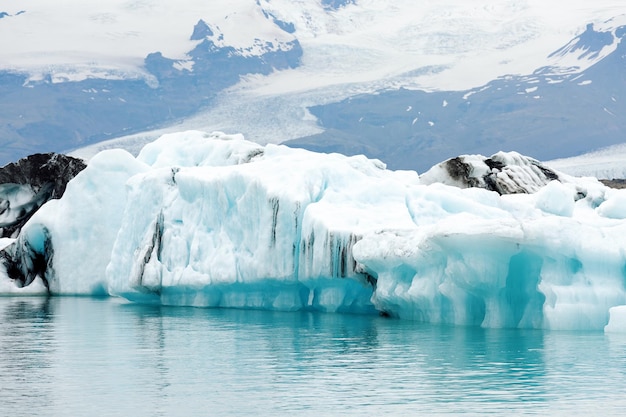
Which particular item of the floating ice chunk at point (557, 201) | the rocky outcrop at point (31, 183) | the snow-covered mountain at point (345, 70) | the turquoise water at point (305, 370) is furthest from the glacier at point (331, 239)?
the snow-covered mountain at point (345, 70)

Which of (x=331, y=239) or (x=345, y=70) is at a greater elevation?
(x=345, y=70)

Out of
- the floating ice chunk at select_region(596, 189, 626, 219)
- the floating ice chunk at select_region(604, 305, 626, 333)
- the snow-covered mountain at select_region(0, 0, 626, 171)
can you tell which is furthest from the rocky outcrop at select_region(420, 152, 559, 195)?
the snow-covered mountain at select_region(0, 0, 626, 171)

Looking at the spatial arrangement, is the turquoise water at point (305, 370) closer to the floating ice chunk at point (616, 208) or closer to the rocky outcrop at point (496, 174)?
the floating ice chunk at point (616, 208)

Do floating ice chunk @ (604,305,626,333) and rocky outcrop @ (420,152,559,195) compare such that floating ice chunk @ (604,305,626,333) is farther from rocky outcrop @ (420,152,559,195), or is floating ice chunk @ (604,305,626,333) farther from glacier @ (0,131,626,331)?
rocky outcrop @ (420,152,559,195)

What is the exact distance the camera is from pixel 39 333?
23.5m

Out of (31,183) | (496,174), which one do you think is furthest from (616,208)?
A: (31,183)

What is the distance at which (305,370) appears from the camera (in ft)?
54.9

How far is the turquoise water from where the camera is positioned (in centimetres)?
1352

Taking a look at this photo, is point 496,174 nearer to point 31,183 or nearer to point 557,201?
point 557,201

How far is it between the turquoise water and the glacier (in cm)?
89

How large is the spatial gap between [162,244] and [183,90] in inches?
5726

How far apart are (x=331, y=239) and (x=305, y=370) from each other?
A: 955 centimetres

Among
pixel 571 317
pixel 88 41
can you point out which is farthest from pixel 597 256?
pixel 88 41

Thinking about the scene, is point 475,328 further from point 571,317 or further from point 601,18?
point 601,18
